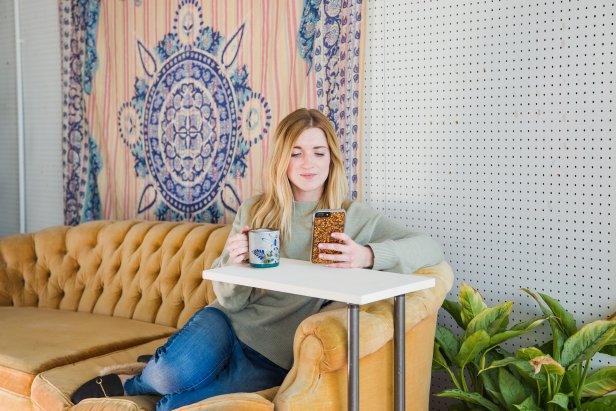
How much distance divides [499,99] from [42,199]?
2.74 meters

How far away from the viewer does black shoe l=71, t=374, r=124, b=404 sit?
1.83 meters

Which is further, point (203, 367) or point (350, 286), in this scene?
point (203, 367)

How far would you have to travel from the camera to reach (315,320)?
4.90 ft

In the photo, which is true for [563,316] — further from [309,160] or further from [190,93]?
[190,93]

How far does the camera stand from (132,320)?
2613 mm

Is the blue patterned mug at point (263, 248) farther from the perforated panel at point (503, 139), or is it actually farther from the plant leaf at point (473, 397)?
the perforated panel at point (503, 139)

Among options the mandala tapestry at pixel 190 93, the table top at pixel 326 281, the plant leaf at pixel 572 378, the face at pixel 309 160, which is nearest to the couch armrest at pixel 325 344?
the table top at pixel 326 281

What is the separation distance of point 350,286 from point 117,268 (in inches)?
66.7

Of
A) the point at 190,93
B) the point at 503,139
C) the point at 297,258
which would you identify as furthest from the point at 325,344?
the point at 190,93

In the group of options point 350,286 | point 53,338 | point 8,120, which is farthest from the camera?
point 8,120

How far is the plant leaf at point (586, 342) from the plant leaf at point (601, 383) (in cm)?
8

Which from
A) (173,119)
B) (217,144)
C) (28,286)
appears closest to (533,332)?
(217,144)

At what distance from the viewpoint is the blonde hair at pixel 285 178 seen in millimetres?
1892

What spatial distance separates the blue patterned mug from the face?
32cm
